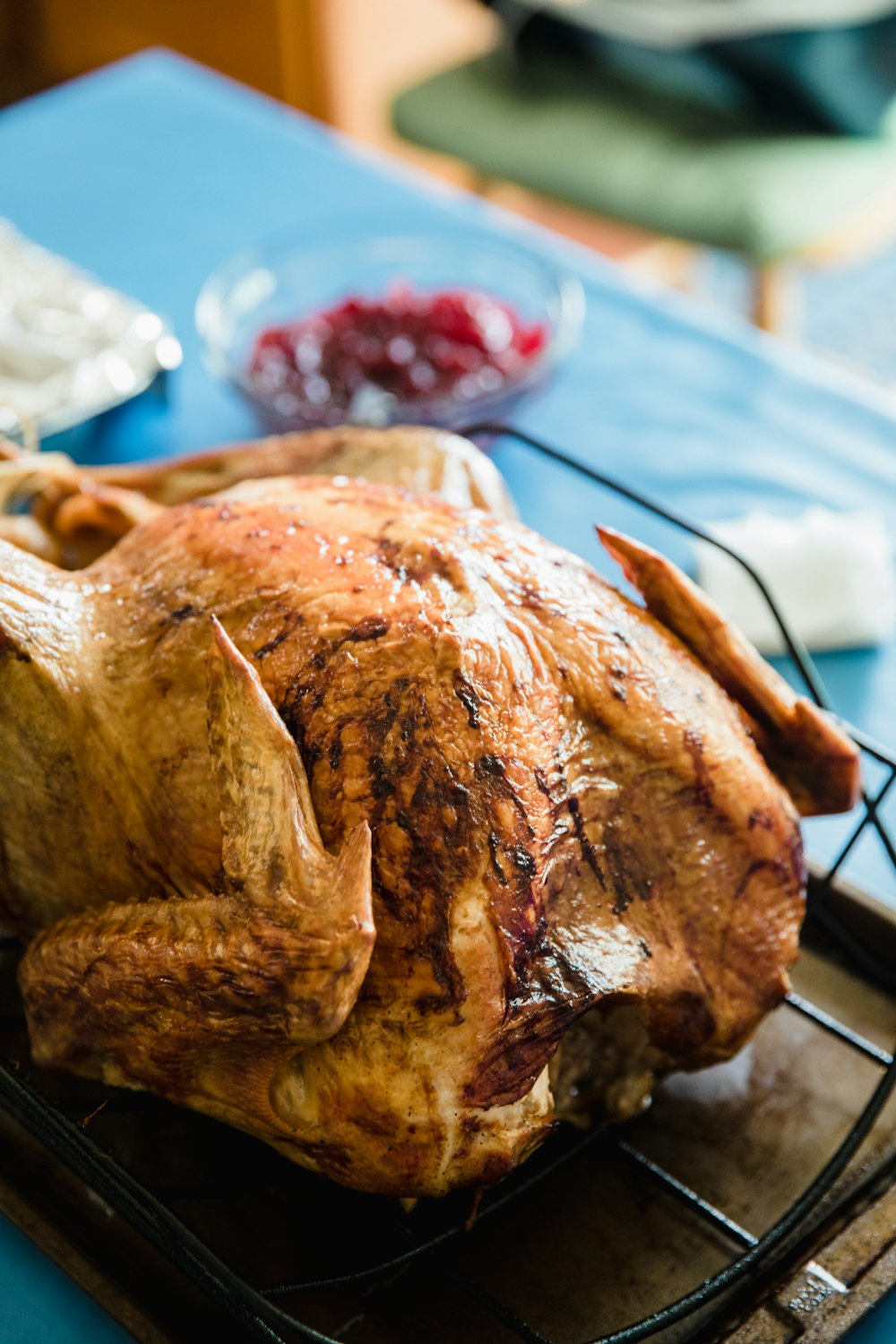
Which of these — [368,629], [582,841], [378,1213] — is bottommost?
[378,1213]

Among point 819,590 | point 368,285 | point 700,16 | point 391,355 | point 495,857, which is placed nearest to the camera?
point 495,857

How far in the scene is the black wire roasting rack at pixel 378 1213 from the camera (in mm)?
841

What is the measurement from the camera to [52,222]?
2129mm

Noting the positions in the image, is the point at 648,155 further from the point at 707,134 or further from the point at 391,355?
the point at 391,355

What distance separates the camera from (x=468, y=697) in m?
0.85

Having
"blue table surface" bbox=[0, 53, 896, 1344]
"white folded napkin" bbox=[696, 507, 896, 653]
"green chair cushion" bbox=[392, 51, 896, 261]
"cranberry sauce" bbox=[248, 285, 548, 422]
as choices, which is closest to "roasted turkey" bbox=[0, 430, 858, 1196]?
"blue table surface" bbox=[0, 53, 896, 1344]

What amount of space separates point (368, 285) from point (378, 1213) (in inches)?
50.7

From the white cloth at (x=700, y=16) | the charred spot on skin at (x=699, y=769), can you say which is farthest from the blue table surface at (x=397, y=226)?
the white cloth at (x=700, y=16)

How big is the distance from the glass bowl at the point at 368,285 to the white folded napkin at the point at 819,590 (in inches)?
14.1

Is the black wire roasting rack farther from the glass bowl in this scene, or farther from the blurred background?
the blurred background

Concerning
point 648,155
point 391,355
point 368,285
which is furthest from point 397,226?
point 648,155

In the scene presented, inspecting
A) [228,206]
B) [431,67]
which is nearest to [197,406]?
[228,206]

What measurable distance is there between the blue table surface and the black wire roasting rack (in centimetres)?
10

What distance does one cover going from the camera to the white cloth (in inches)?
94.1
